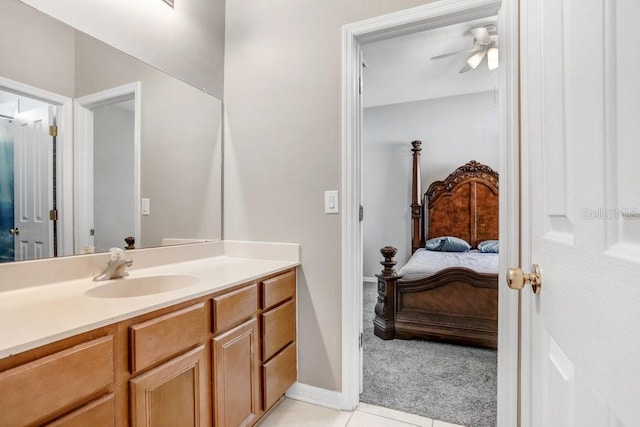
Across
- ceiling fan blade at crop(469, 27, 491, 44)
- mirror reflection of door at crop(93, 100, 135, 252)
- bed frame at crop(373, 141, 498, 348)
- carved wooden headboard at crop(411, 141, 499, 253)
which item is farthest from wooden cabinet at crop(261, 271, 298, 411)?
carved wooden headboard at crop(411, 141, 499, 253)

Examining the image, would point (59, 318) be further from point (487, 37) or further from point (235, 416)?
point (487, 37)

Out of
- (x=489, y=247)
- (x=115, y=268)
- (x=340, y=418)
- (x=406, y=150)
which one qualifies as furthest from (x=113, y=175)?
(x=406, y=150)

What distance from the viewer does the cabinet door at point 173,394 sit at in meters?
0.94

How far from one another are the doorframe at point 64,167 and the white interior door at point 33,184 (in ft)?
0.09

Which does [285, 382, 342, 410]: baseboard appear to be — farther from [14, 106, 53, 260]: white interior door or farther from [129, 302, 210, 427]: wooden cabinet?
[14, 106, 53, 260]: white interior door

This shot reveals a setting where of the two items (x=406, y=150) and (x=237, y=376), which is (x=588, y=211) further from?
(x=406, y=150)

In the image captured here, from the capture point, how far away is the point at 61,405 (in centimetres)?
74

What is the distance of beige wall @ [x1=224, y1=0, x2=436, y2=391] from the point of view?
174cm

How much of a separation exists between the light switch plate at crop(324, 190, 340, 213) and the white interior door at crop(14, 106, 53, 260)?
1229 mm

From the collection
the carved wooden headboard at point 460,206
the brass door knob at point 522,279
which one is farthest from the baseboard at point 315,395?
the carved wooden headboard at point 460,206

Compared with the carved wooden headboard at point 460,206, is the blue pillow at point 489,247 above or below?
below

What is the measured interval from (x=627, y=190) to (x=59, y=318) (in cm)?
119

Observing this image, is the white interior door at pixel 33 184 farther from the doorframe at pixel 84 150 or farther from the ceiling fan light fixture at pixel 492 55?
the ceiling fan light fixture at pixel 492 55

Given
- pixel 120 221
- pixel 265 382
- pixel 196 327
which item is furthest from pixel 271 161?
pixel 265 382
